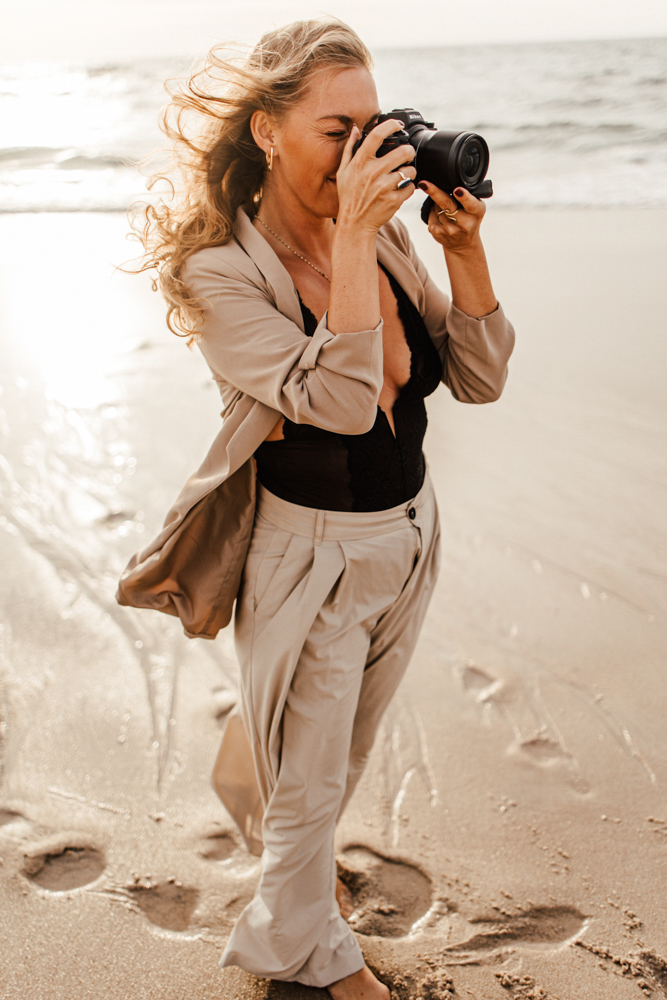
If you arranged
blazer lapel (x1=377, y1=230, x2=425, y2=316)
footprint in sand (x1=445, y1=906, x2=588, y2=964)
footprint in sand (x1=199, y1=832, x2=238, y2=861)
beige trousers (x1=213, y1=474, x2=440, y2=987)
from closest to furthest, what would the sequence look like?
beige trousers (x1=213, y1=474, x2=440, y2=987), blazer lapel (x1=377, y1=230, x2=425, y2=316), footprint in sand (x1=445, y1=906, x2=588, y2=964), footprint in sand (x1=199, y1=832, x2=238, y2=861)

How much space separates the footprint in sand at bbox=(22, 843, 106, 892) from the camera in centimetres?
194

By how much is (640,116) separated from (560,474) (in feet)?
34.3

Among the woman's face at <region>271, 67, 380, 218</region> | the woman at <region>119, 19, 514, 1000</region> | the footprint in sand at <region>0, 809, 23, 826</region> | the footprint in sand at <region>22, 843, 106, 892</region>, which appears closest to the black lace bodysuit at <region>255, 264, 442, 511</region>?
the woman at <region>119, 19, 514, 1000</region>

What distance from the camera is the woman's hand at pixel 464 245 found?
4.69 feet

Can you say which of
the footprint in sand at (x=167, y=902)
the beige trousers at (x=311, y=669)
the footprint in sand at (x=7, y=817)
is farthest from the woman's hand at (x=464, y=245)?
the footprint in sand at (x=7, y=817)

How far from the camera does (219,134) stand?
4.89 ft

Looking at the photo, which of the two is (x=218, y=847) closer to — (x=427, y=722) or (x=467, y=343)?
(x=427, y=722)

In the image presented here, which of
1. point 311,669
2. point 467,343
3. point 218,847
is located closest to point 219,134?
point 467,343

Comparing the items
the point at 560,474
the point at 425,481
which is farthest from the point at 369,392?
the point at 560,474

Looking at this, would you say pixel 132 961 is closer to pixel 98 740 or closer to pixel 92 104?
pixel 98 740

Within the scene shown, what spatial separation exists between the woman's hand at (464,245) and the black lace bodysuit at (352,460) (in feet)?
0.45

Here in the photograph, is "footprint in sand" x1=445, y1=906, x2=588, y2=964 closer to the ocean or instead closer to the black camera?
the black camera

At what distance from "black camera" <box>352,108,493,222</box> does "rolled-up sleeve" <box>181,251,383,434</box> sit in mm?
297

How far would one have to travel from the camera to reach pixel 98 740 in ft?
7.83
